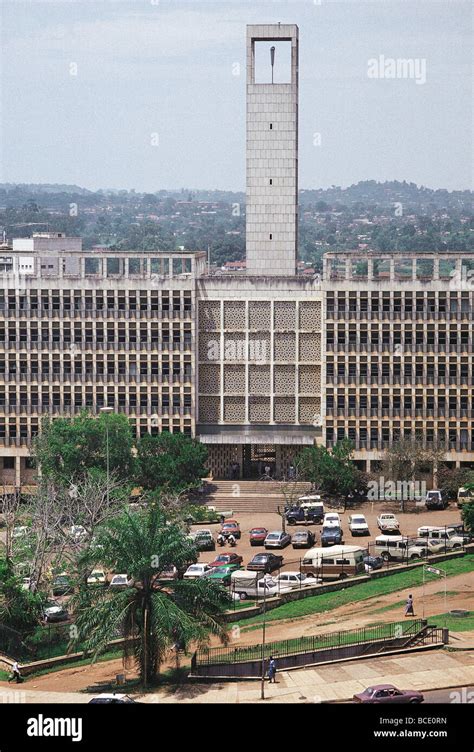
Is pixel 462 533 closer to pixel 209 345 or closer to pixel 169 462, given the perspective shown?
pixel 169 462

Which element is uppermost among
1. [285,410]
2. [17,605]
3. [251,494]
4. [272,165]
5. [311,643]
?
[272,165]

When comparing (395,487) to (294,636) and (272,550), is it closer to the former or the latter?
(272,550)

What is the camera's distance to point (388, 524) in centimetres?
8794

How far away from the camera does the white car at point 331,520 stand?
88.7m

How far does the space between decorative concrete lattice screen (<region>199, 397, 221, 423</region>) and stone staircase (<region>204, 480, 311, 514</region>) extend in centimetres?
434

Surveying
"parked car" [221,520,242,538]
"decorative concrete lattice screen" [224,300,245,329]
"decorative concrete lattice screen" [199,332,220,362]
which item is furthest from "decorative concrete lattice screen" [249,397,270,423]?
"parked car" [221,520,242,538]

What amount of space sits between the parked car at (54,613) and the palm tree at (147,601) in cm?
785

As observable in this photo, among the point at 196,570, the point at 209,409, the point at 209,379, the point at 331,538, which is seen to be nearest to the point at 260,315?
the point at 209,379

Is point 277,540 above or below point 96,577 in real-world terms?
below

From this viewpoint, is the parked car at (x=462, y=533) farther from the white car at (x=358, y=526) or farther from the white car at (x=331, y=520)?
the white car at (x=331, y=520)

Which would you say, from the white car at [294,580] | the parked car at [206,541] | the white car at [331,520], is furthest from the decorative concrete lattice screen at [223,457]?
the white car at [294,580]

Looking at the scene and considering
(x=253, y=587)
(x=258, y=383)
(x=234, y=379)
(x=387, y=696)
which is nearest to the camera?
(x=387, y=696)

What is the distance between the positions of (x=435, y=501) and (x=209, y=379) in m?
16.7
